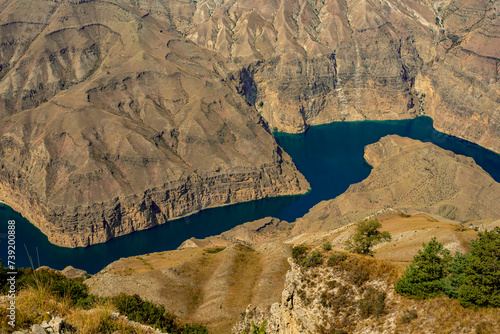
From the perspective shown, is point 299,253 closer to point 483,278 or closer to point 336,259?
point 336,259

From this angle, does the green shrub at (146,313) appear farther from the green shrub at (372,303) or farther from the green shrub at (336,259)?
the green shrub at (372,303)

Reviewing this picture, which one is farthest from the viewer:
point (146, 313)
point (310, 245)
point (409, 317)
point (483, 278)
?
point (310, 245)

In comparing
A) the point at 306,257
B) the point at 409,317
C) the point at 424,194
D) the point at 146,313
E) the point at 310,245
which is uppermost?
the point at 306,257

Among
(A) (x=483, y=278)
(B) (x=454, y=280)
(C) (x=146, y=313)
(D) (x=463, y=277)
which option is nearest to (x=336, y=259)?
(B) (x=454, y=280)

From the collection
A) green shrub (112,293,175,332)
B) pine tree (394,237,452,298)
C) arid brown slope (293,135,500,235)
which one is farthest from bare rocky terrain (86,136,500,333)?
green shrub (112,293,175,332)

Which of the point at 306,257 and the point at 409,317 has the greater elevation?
the point at 306,257

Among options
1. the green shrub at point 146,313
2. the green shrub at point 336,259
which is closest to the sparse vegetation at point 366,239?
the green shrub at point 336,259

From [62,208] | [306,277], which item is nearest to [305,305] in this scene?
[306,277]
